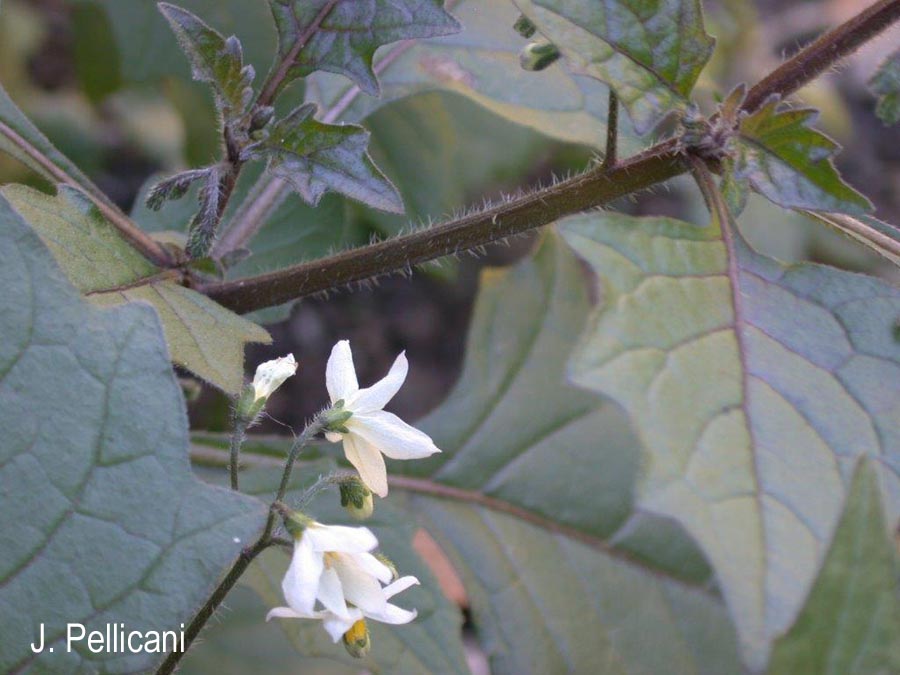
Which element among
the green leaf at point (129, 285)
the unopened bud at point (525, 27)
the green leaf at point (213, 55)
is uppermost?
the unopened bud at point (525, 27)

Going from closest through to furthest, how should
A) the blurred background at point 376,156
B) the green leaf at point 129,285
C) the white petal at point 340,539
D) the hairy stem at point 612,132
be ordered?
the white petal at point 340,539 → the green leaf at point 129,285 → the hairy stem at point 612,132 → the blurred background at point 376,156

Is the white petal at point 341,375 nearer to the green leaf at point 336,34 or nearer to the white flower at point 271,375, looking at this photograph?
the white flower at point 271,375

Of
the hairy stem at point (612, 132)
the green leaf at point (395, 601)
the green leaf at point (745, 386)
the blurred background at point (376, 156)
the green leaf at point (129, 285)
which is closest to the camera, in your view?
the green leaf at point (745, 386)

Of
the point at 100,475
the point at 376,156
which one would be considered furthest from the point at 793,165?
the point at 376,156

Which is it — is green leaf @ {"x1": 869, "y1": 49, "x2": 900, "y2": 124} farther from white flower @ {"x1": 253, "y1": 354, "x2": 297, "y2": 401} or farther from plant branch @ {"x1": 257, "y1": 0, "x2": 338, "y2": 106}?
white flower @ {"x1": 253, "y1": 354, "x2": 297, "y2": 401}

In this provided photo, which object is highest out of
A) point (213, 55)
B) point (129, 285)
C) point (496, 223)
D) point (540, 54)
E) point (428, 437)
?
point (540, 54)

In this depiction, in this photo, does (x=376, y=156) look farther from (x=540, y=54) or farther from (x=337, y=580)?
(x=337, y=580)

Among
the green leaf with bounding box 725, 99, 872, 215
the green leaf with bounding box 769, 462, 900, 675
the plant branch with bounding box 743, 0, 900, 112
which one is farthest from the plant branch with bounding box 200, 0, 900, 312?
the green leaf with bounding box 769, 462, 900, 675

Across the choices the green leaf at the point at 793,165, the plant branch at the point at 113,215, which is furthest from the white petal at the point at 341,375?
the green leaf at the point at 793,165
